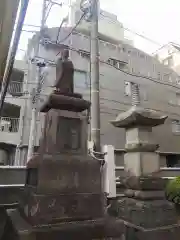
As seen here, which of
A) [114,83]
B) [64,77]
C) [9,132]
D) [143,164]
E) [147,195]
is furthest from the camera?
[114,83]

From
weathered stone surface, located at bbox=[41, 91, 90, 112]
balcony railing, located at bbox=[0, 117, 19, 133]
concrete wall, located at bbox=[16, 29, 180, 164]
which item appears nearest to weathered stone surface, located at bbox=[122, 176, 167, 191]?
weathered stone surface, located at bbox=[41, 91, 90, 112]

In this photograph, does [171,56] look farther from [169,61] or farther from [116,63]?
[116,63]

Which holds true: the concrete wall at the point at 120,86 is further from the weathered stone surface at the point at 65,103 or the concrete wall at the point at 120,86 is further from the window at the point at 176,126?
the weathered stone surface at the point at 65,103

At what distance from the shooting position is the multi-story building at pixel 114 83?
47.3 ft

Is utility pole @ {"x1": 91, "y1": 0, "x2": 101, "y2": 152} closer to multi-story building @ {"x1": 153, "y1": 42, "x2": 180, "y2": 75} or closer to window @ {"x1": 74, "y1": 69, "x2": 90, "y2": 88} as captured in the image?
window @ {"x1": 74, "y1": 69, "x2": 90, "y2": 88}

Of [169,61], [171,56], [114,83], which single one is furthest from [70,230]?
[169,61]

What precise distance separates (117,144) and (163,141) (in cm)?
478

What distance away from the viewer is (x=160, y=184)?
4.28 m

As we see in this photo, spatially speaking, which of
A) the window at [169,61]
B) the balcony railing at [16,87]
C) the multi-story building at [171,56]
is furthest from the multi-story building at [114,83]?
the window at [169,61]

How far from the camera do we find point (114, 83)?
17219 millimetres

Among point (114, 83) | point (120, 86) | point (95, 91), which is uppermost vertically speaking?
point (114, 83)

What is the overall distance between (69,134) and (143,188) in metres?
1.97

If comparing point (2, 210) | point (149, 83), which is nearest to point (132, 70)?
point (149, 83)

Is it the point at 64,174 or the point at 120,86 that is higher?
the point at 120,86
